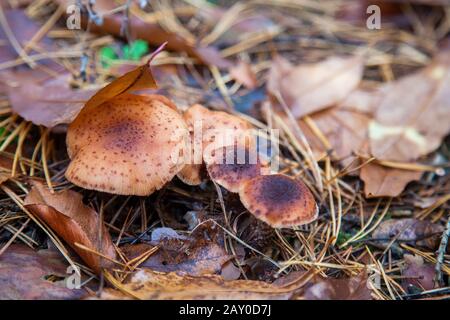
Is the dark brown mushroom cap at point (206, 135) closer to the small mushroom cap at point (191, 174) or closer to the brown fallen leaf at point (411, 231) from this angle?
the small mushroom cap at point (191, 174)

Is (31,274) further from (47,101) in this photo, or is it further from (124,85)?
(47,101)

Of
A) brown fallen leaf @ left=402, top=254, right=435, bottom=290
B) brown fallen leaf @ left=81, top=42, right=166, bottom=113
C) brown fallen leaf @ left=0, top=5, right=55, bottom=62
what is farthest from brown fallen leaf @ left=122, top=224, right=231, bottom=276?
brown fallen leaf @ left=0, top=5, right=55, bottom=62

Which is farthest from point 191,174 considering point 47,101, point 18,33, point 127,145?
point 18,33

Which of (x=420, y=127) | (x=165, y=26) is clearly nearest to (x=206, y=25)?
(x=165, y=26)

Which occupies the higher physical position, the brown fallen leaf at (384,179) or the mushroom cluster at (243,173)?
the mushroom cluster at (243,173)

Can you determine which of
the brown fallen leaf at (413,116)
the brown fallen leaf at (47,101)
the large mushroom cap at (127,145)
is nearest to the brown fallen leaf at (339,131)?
the brown fallen leaf at (413,116)
